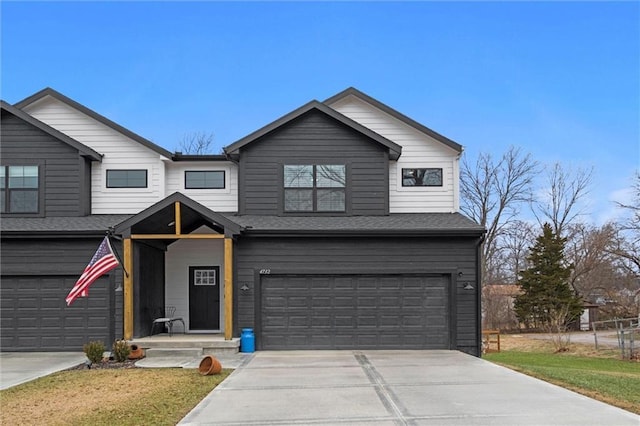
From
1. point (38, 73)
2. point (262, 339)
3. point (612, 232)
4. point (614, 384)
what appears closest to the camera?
point (614, 384)

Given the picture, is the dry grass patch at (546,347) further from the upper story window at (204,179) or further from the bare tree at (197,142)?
the bare tree at (197,142)

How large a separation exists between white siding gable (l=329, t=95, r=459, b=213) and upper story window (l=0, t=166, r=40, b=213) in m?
8.73

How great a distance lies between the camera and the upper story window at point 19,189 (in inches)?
640

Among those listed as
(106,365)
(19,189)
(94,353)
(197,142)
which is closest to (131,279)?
(94,353)

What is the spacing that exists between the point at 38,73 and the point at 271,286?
15685 millimetres

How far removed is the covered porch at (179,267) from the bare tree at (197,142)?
75.6 feet

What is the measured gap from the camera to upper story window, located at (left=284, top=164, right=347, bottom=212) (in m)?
16.3

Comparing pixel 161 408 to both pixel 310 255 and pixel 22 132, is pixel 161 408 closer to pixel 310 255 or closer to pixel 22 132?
pixel 310 255

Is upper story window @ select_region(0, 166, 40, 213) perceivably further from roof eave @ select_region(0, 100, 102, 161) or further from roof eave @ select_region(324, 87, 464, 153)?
roof eave @ select_region(324, 87, 464, 153)

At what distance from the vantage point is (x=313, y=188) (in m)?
16.4

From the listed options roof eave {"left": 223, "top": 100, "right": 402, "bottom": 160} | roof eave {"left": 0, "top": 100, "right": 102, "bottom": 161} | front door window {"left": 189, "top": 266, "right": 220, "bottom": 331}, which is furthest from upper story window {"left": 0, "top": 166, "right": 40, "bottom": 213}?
roof eave {"left": 223, "top": 100, "right": 402, "bottom": 160}

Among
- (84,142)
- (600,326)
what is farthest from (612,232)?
(84,142)

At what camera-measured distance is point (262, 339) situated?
15016 mm

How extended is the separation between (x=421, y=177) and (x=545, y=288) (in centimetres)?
2131
